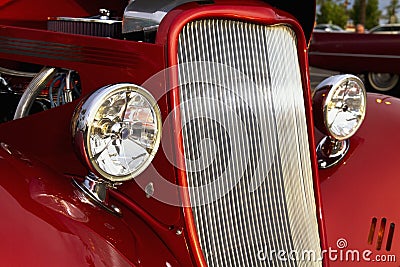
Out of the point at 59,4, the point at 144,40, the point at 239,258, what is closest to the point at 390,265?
the point at 239,258

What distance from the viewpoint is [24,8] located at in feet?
9.43

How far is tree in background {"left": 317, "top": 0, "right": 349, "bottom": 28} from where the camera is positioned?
37.5 meters

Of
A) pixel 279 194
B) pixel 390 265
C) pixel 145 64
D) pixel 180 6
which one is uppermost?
pixel 180 6

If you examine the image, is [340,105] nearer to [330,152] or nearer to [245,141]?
[330,152]

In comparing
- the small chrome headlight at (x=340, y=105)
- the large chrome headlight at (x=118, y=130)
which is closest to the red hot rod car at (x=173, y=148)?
the large chrome headlight at (x=118, y=130)

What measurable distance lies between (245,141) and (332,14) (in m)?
37.1

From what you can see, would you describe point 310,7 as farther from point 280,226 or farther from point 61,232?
point 61,232

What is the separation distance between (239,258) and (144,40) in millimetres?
874

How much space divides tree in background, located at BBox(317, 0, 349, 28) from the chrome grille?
118 ft

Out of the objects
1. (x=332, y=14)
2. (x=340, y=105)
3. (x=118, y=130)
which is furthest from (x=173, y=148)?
(x=332, y=14)

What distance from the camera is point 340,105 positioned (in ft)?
9.14

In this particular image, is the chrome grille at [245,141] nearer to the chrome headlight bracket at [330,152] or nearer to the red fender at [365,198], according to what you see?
the red fender at [365,198]

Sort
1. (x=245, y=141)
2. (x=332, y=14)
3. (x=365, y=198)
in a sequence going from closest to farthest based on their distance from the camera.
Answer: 1. (x=245, y=141)
2. (x=365, y=198)
3. (x=332, y=14)

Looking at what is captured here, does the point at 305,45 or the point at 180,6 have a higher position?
the point at 180,6
